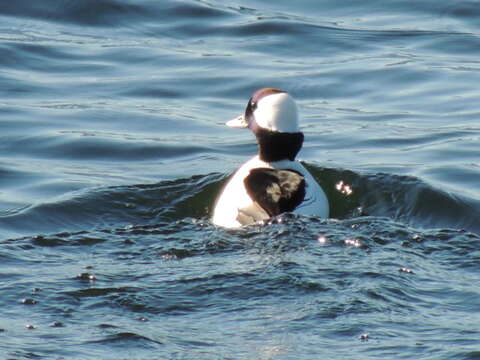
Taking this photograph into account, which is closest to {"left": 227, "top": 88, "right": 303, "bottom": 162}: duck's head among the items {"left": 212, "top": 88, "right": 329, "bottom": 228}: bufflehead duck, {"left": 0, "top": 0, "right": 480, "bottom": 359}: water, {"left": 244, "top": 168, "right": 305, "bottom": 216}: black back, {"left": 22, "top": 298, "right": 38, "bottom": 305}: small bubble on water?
{"left": 212, "top": 88, "right": 329, "bottom": 228}: bufflehead duck

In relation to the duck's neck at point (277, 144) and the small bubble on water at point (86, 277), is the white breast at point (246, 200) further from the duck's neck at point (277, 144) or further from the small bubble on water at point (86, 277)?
the small bubble on water at point (86, 277)

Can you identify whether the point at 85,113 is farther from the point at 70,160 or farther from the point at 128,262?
the point at 128,262

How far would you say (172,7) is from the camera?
1847 centimetres

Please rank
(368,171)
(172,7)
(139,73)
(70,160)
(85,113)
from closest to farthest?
(368,171) < (70,160) < (85,113) < (139,73) < (172,7)

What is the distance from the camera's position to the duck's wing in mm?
8750

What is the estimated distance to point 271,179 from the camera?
9.03 m

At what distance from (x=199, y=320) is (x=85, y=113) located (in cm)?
668

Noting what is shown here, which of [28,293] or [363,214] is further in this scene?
[363,214]

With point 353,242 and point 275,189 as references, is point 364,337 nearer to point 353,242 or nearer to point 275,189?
point 353,242

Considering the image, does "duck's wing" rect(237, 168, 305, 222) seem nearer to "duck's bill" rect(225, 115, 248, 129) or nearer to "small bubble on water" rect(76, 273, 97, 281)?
"duck's bill" rect(225, 115, 248, 129)

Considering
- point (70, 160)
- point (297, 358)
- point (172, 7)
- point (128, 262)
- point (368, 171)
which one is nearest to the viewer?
point (297, 358)

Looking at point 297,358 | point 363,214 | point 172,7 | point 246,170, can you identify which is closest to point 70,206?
point 246,170

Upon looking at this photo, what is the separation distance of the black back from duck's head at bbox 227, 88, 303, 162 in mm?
345

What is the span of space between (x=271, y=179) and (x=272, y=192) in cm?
19
